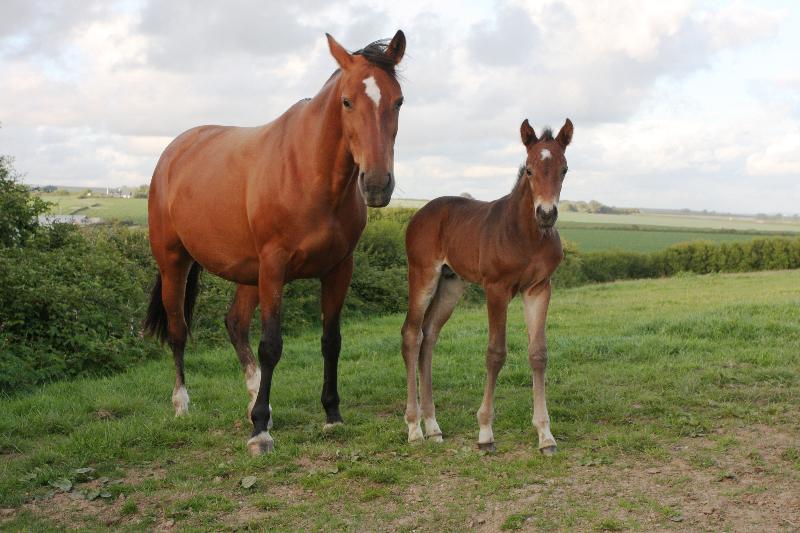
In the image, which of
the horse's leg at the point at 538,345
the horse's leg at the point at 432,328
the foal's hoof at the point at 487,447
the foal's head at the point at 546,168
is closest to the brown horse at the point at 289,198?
the horse's leg at the point at 432,328

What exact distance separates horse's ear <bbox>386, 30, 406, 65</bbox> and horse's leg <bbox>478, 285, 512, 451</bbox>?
1807 millimetres

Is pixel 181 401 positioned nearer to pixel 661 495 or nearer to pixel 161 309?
pixel 161 309

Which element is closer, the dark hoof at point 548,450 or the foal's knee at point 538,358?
the dark hoof at point 548,450

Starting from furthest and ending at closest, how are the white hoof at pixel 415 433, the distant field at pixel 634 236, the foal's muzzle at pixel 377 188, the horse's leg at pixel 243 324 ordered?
the distant field at pixel 634 236 < the horse's leg at pixel 243 324 < the white hoof at pixel 415 433 < the foal's muzzle at pixel 377 188

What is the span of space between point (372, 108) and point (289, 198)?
1.05m

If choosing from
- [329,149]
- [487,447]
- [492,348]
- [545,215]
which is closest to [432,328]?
[492,348]

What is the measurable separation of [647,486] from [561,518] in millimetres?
794

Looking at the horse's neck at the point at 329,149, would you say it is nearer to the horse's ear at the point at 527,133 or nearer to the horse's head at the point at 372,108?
the horse's head at the point at 372,108

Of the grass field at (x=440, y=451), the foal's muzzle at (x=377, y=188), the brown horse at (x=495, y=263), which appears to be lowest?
the grass field at (x=440, y=451)

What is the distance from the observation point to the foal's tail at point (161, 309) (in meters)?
7.76

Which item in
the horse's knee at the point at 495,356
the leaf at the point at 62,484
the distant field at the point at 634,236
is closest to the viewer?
the leaf at the point at 62,484

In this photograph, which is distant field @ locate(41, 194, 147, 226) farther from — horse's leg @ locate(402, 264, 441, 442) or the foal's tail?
horse's leg @ locate(402, 264, 441, 442)

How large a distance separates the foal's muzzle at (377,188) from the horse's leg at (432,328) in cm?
166

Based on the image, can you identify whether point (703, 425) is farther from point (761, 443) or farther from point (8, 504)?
point (8, 504)
